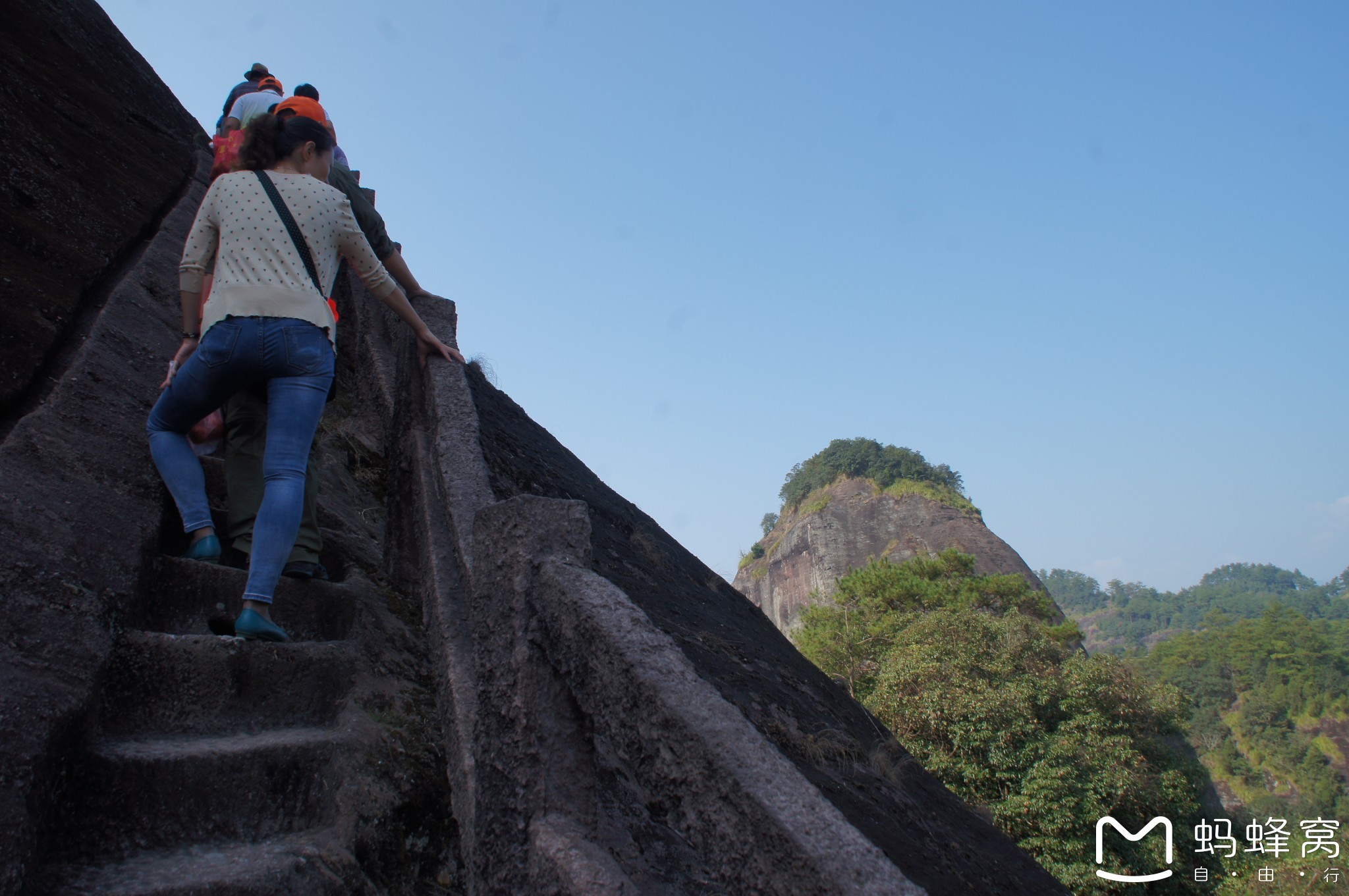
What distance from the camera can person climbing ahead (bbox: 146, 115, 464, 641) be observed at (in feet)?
7.20

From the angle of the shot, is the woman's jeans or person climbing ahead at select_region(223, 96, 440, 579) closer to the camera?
the woman's jeans

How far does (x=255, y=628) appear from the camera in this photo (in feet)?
6.53

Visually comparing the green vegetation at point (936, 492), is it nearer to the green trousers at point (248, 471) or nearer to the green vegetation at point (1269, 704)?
the green vegetation at point (1269, 704)

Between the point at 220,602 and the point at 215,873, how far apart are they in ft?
3.13

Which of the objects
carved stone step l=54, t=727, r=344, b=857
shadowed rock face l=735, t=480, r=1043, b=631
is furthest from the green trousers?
shadowed rock face l=735, t=480, r=1043, b=631

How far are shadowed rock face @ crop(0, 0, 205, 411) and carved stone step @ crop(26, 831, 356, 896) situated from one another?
5.05 feet

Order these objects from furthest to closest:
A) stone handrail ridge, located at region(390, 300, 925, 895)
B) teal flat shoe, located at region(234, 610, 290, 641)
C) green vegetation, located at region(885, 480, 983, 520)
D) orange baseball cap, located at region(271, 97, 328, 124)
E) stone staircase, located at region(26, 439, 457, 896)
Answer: green vegetation, located at region(885, 480, 983, 520) → orange baseball cap, located at region(271, 97, 328, 124) → teal flat shoe, located at region(234, 610, 290, 641) → stone staircase, located at region(26, 439, 457, 896) → stone handrail ridge, located at region(390, 300, 925, 895)

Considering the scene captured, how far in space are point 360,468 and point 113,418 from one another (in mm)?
1379

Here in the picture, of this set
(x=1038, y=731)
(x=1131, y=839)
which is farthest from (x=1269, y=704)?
(x=1038, y=731)

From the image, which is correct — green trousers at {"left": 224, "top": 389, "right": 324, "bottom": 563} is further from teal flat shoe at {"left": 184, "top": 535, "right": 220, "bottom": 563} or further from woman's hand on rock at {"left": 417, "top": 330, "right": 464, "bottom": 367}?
woman's hand on rock at {"left": 417, "top": 330, "right": 464, "bottom": 367}

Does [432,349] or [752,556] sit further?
[752,556]

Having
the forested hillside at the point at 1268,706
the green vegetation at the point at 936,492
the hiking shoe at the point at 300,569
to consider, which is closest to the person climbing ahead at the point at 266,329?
the hiking shoe at the point at 300,569

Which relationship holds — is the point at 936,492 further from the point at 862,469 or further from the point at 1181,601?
the point at 1181,601

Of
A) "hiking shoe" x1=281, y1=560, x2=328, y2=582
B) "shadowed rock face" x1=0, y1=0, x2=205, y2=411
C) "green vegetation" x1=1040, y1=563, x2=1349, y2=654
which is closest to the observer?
"hiking shoe" x1=281, y1=560, x2=328, y2=582
